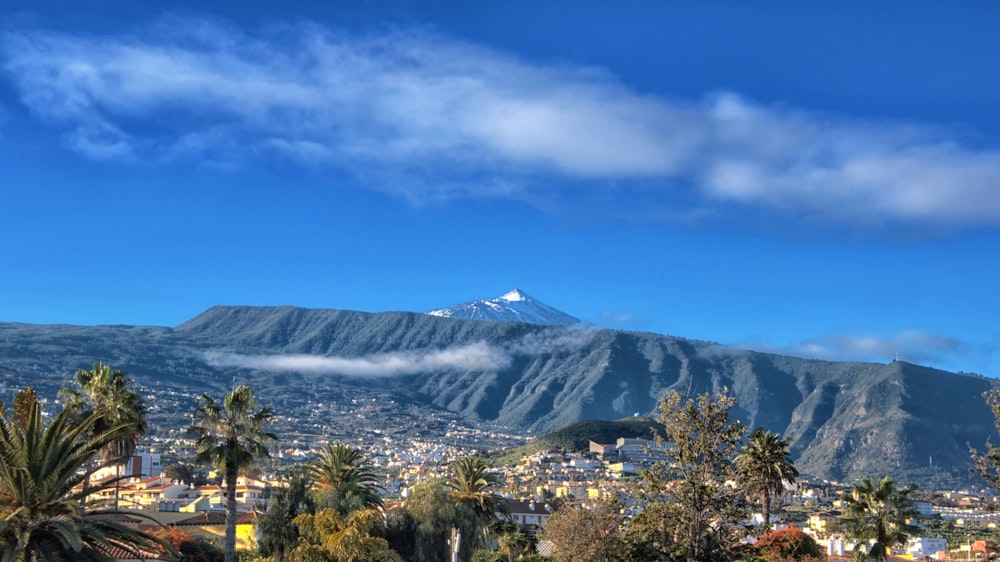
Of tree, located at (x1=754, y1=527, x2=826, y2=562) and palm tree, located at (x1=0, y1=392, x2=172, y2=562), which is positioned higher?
palm tree, located at (x1=0, y1=392, x2=172, y2=562)

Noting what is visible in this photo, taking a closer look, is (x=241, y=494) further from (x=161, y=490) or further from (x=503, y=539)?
(x=503, y=539)

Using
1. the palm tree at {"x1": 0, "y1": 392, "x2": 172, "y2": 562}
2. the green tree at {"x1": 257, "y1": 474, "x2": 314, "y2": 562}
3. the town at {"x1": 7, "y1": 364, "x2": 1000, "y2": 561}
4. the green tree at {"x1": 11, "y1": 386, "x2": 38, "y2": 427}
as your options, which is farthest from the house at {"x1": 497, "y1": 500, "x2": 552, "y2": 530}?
the palm tree at {"x1": 0, "y1": 392, "x2": 172, "y2": 562}

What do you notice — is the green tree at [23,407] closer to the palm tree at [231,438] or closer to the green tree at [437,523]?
the palm tree at [231,438]

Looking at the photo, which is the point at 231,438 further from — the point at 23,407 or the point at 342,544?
the point at 23,407

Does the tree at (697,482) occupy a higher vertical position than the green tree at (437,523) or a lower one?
higher

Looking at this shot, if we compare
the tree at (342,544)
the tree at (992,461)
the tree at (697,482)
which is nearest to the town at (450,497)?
the tree at (697,482)

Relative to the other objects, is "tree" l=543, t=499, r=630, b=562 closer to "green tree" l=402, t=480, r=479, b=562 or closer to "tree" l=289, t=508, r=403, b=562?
"tree" l=289, t=508, r=403, b=562
